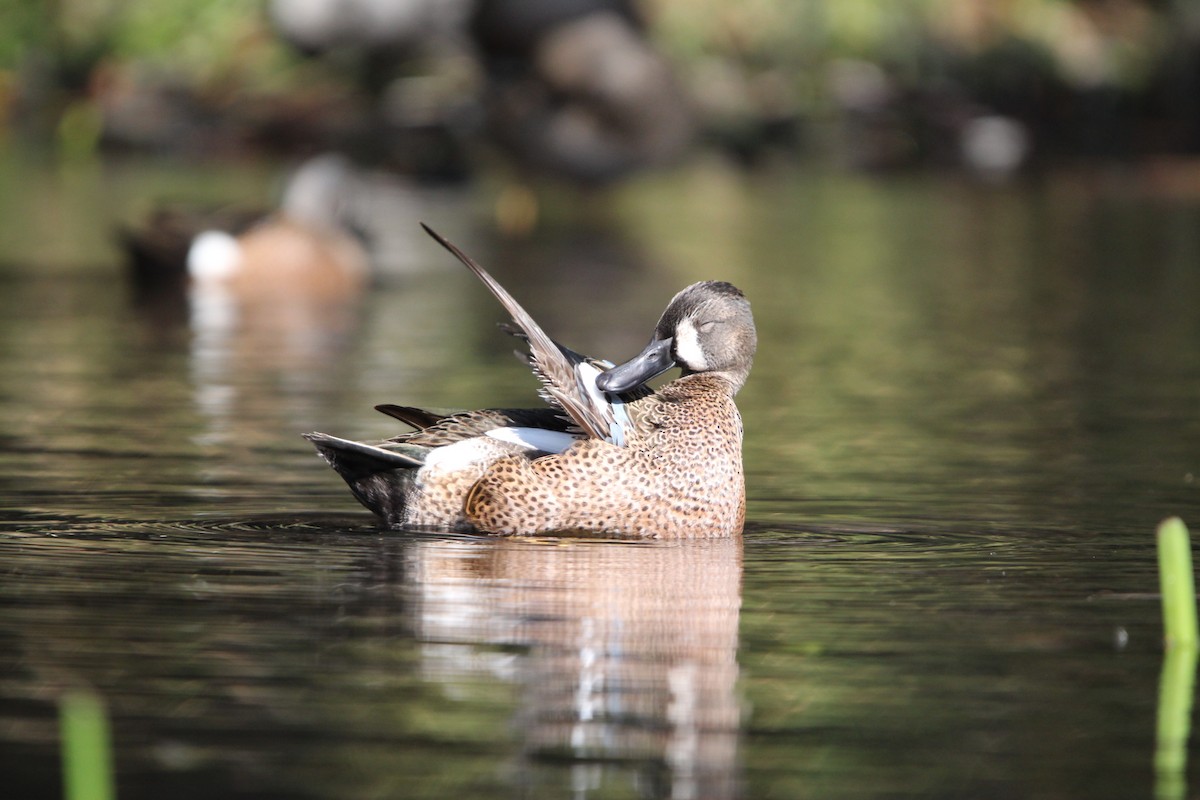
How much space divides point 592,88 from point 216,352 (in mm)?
15789

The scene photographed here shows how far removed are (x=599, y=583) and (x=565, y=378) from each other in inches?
36.7

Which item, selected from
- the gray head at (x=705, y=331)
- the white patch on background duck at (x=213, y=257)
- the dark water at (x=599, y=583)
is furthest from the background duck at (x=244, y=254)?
the gray head at (x=705, y=331)

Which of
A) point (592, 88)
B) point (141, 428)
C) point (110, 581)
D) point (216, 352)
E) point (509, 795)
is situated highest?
point (592, 88)

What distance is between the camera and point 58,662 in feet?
16.8

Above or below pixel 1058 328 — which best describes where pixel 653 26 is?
above

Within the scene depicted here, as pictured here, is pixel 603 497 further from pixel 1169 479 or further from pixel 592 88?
pixel 592 88

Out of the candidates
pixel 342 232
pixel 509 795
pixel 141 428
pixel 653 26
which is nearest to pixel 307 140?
pixel 653 26

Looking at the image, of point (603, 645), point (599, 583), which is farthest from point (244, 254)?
point (603, 645)

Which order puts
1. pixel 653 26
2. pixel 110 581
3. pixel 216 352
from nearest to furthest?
pixel 110 581 < pixel 216 352 < pixel 653 26

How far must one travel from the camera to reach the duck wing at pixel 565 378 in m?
6.88

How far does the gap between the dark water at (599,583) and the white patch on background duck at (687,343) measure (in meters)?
0.64

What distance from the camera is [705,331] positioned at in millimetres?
7582

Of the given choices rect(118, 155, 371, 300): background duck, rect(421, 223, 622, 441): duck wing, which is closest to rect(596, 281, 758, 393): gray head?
rect(421, 223, 622, 441): duck wing

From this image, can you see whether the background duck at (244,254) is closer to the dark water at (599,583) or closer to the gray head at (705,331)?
the dark water at (599,583)
